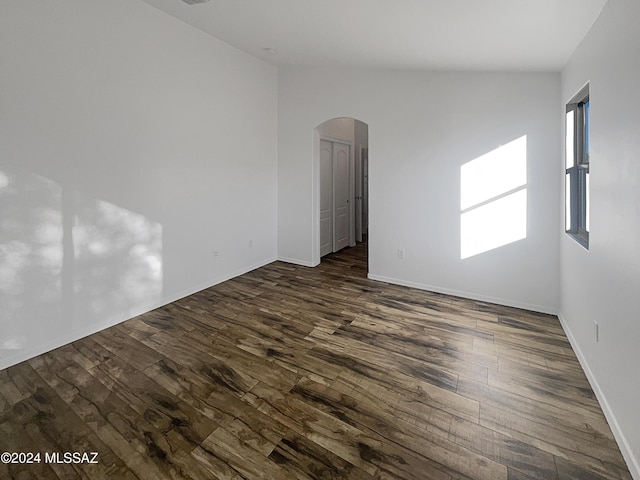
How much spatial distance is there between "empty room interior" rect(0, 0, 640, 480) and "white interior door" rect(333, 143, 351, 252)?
1255mm

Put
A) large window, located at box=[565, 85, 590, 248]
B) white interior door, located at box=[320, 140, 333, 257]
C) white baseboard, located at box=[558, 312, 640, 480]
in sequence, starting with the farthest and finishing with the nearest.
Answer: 1. white interior door, located at box=[320, 140, 333, 257]
2. large window, located at box=[565, 85, 590, 248]
3. white baseboard, located at box=[558, 312, 640, 480]

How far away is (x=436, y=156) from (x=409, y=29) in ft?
4.99

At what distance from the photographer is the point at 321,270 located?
4934 millimetres

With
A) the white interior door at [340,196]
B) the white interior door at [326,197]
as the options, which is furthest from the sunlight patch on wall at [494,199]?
the white interior door at [340,196]

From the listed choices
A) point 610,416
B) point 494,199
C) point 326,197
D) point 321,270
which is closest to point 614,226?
point 610,416

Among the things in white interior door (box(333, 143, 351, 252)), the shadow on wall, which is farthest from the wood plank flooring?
white interior door (box(333, 143, 351, 252))

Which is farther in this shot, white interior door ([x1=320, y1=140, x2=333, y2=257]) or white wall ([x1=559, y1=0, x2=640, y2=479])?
white interior door ([x1=320, y1=140, x2=333, y2=257])

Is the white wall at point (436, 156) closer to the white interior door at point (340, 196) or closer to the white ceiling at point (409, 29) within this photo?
the white ceiling at point (409, 29)

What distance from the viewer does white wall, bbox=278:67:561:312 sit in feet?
10.7

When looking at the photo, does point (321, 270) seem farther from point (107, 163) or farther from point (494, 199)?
point (107, 163)

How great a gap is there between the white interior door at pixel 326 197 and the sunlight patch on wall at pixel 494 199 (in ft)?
8.34

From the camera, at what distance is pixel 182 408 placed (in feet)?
6.39

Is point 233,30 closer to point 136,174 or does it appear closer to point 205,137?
point 205,137

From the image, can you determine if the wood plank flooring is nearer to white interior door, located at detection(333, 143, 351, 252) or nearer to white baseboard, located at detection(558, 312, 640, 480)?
white baseboard, located at detection(558, 312, 640, 480)
